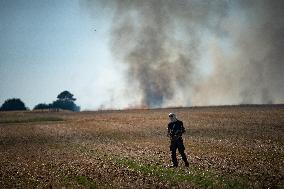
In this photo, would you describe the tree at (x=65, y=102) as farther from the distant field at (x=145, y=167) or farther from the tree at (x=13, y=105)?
the distant field at (x=145, y=167)

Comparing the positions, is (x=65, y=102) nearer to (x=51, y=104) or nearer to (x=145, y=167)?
(x=51, y=104)

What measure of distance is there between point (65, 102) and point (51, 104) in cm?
871

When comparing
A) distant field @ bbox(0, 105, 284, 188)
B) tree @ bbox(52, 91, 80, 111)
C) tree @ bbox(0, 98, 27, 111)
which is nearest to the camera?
distant field @ bbox(0, 105, 284, 188)

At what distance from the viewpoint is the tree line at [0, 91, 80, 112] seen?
142 meters

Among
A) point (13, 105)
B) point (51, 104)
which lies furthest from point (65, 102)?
point (13, 105)

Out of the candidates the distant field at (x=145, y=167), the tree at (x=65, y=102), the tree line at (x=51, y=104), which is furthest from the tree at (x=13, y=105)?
the distant field at (x=145, y=167)

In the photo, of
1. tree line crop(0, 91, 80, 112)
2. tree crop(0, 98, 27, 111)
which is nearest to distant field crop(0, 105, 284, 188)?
tree line crop(0, 91, 80, 112)

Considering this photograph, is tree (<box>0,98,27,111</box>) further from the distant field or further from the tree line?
the distant field

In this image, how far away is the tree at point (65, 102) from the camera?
15057 cm

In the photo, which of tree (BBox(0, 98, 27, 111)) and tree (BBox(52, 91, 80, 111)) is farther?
tree (BBox(52, 91, 80, 111))

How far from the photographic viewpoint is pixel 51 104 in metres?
149

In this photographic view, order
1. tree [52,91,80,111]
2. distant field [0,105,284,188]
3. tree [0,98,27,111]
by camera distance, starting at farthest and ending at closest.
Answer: tree [52,91,80,111] → tree [0,98,27,111] → distant field [0,105,284,188]

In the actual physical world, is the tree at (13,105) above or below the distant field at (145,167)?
above

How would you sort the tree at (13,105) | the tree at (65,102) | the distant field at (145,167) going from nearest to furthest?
the distant field at (145,167) < the tree at (13,105) < the tree at (65,102)
